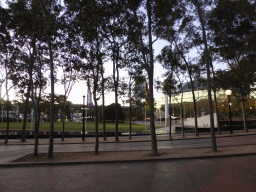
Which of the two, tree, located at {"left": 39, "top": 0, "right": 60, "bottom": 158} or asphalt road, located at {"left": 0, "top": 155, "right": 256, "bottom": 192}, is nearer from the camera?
asphalt road, located at {"left": 0, "top": 155, "right": 256, "bottom": 192}

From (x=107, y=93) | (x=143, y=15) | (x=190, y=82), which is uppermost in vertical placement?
(x=143, y=15)

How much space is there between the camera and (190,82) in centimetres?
2677

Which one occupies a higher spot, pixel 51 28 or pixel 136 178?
pixel 51 28

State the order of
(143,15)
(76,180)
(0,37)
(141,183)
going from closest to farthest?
(141,183)
(76,180)
(143,15)
(0,37)

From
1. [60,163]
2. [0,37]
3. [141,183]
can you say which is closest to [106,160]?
[60,163]

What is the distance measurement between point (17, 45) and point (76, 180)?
1213 cm

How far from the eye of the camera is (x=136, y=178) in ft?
23.3

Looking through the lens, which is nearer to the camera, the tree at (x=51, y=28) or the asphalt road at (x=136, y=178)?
the asphalt road at (x=136, y=178)

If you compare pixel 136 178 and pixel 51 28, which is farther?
pixel 51 28

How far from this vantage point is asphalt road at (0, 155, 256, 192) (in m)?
6.08

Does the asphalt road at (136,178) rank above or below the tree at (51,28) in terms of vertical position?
below

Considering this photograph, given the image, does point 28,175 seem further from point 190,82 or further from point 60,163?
point 190,82

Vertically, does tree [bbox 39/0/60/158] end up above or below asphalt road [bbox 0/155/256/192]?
above

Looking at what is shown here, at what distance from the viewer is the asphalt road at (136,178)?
608 cm
